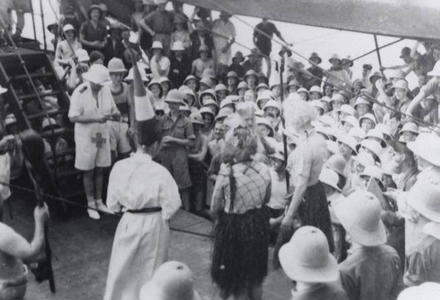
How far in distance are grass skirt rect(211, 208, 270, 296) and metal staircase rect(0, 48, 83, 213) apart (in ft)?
8.98

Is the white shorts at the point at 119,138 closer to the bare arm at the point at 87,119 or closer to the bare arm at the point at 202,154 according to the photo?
the bare arm at the point at 87,119

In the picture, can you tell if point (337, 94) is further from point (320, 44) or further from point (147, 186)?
point (320, 44)

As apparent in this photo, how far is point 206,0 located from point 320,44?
10886 millimetres

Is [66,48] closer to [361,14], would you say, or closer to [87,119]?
[87,119]

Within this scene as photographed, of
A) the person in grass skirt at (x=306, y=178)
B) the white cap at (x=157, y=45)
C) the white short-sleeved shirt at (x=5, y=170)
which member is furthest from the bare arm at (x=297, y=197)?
the white cap at (x=157, y=45)

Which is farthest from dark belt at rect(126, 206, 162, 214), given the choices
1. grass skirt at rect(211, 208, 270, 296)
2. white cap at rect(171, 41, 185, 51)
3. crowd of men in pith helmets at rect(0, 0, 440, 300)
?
white cap at rect(171, 41, 185, 51)

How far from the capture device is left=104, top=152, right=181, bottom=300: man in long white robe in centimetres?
480

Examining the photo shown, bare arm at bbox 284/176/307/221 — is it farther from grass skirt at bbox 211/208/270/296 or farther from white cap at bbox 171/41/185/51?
white cap at bbox 171/41/185/51

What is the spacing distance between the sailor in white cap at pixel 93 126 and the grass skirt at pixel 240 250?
2.48 m

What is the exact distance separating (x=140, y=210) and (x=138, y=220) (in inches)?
3.5

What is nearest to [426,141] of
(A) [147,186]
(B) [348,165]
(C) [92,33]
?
(B) [348,165]

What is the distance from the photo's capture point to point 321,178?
5746 millimetres

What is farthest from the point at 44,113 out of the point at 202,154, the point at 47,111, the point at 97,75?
the point at 202,154

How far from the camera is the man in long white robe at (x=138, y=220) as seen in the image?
4.80m
